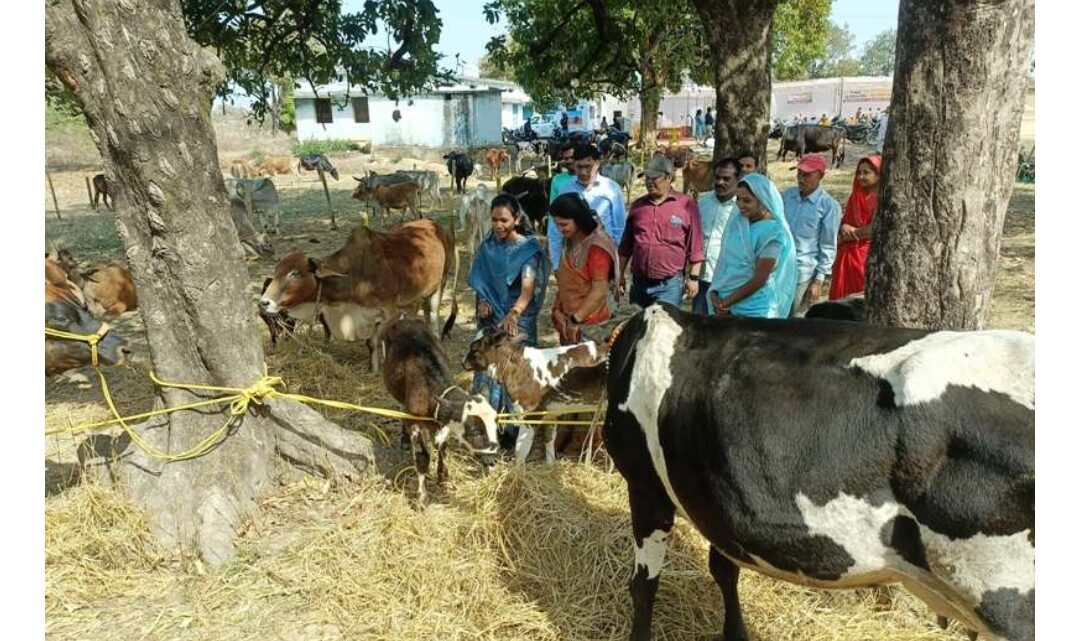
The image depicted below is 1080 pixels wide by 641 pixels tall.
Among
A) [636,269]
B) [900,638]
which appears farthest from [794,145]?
[900,638]

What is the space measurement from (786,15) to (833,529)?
34525mm

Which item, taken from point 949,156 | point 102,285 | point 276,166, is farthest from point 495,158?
point 949,156

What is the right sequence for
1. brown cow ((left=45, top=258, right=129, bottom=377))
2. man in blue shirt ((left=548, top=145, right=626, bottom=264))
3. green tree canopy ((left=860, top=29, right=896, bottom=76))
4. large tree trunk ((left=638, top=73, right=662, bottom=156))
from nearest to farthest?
brown cow ((left=45, top=258, right=129, bottom=377)) → man in blue shirt ((left=548, top=145, right=626, bottom=264)) → large tree trunk ((left=638, top=73, right=662, bottom=156)) → green tree canopy ((left=860, top=29, right=896, bottom=76))

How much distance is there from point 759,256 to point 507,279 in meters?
1.87

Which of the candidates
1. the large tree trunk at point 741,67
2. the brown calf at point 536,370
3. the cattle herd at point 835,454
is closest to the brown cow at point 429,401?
the brown calf at point 536,370

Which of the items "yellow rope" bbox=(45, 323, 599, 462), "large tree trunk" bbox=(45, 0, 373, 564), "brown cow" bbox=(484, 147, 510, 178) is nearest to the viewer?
"large tree trunk" bbox=(45, 0, 373, 564)

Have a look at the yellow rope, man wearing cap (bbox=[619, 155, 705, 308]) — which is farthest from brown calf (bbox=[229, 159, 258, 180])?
man wearing cap (bbox=[619, 155, 705, 308])

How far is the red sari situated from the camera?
5.98 m

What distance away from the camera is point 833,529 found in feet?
8.05

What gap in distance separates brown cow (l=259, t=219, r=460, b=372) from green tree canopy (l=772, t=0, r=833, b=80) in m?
25.9

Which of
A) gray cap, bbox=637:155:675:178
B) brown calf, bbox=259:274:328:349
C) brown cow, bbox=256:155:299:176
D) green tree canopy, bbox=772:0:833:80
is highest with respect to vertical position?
green tree canopy, bbox=772:0:833:80

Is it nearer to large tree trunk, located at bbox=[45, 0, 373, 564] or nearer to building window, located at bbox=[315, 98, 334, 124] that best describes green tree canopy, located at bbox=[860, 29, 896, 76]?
building window, located at bbox=[315, 98, 334, 124]

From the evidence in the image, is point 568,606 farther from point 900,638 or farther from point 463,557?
point 900,638

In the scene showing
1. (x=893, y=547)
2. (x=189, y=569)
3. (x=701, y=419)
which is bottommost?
(x=189, y=569)
